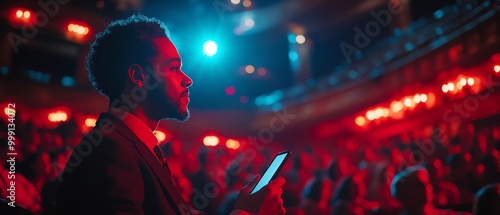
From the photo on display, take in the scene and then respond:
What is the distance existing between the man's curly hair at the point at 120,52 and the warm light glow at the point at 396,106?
40.9 ft

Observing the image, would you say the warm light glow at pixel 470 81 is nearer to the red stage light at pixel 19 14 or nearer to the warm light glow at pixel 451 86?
the warm light glow at pixel 451 86

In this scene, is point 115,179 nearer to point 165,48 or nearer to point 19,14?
point 165,48

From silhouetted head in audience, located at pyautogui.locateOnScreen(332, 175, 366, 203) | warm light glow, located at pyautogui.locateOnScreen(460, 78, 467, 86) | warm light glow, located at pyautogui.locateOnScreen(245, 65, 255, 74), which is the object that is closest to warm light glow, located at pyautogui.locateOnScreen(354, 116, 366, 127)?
warm light glow, located at pyautogui.locateOnScreen(460, 78, 467, 86)

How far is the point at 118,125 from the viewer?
1386 mm

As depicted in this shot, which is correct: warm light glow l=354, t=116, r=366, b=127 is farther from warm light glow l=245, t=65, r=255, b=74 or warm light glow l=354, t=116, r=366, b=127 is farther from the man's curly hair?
the man's curly hair

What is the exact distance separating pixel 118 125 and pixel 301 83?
1963 cm

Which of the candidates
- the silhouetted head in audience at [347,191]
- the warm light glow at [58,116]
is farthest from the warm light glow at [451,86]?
the warm light glow at [58,116]

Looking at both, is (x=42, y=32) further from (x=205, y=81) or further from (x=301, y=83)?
(x=301, y=83)

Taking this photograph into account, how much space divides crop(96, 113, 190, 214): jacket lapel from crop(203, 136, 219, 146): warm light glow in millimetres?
17942

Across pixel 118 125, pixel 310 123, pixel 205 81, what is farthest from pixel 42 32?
pixel 118 125

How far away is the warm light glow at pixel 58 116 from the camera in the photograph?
14836 mm

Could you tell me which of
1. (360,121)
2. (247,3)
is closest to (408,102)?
(360,121)

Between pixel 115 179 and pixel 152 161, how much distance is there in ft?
0.62

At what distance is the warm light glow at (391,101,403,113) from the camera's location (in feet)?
42.6
